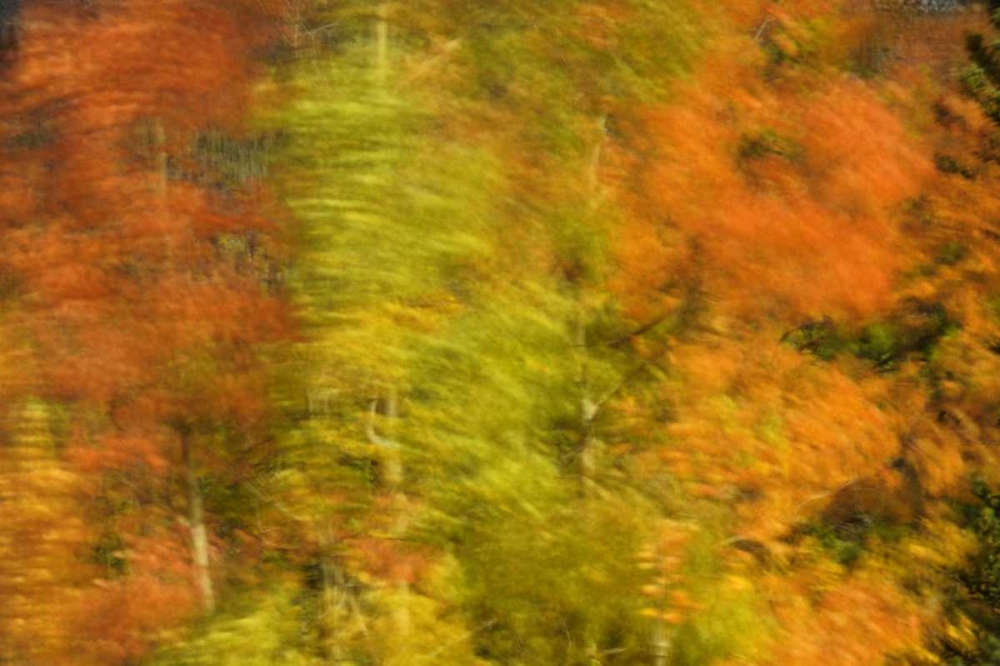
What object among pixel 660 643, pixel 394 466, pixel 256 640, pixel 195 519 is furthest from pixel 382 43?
pixel 195 519

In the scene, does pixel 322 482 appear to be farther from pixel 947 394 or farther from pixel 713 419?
pixel 947 394

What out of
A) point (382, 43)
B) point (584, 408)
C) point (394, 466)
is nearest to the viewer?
point (394, 466)

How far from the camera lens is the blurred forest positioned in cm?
555

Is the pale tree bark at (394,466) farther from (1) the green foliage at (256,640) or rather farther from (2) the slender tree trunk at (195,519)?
(2) the slender tree trunk at (195,519)

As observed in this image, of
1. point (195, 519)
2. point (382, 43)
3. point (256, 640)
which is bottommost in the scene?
point (195, 519)

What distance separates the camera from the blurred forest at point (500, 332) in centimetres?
555

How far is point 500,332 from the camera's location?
18.2 ft

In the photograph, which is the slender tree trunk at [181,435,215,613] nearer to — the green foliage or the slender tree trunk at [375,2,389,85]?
the green foliage

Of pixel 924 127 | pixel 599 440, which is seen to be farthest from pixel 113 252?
pixel 924 127

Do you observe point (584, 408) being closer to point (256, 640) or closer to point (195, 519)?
point (256, 640)

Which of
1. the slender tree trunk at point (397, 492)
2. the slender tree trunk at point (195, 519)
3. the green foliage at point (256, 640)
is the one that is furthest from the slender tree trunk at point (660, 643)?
the slender tree trunk at point (195, 519)

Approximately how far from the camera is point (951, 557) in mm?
8742

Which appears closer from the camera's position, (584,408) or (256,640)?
(256,640)

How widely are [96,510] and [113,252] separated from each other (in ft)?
9.39
